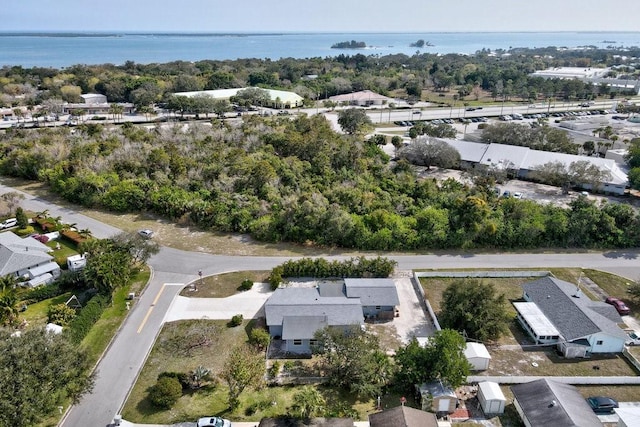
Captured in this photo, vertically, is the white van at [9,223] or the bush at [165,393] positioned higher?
the white van at [9,223]

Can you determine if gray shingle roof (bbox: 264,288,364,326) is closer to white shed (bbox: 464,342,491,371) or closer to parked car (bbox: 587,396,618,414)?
white shed (bbox: 464,342,491,371)

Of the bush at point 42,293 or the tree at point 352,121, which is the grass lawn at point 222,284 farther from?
the tree at point 352,121

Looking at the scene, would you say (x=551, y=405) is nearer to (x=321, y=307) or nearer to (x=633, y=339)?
(x=633, y=339)

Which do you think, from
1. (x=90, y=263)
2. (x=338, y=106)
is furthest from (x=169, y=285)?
(x=338, y=106)

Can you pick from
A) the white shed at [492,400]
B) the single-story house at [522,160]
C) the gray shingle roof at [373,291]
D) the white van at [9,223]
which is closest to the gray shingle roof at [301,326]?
the gray shingle roof at [373,291]

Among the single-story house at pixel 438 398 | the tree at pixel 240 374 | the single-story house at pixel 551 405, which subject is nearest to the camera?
the single-story house at pixel 551 405

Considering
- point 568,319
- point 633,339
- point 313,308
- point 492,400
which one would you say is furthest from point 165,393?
point 633,339
